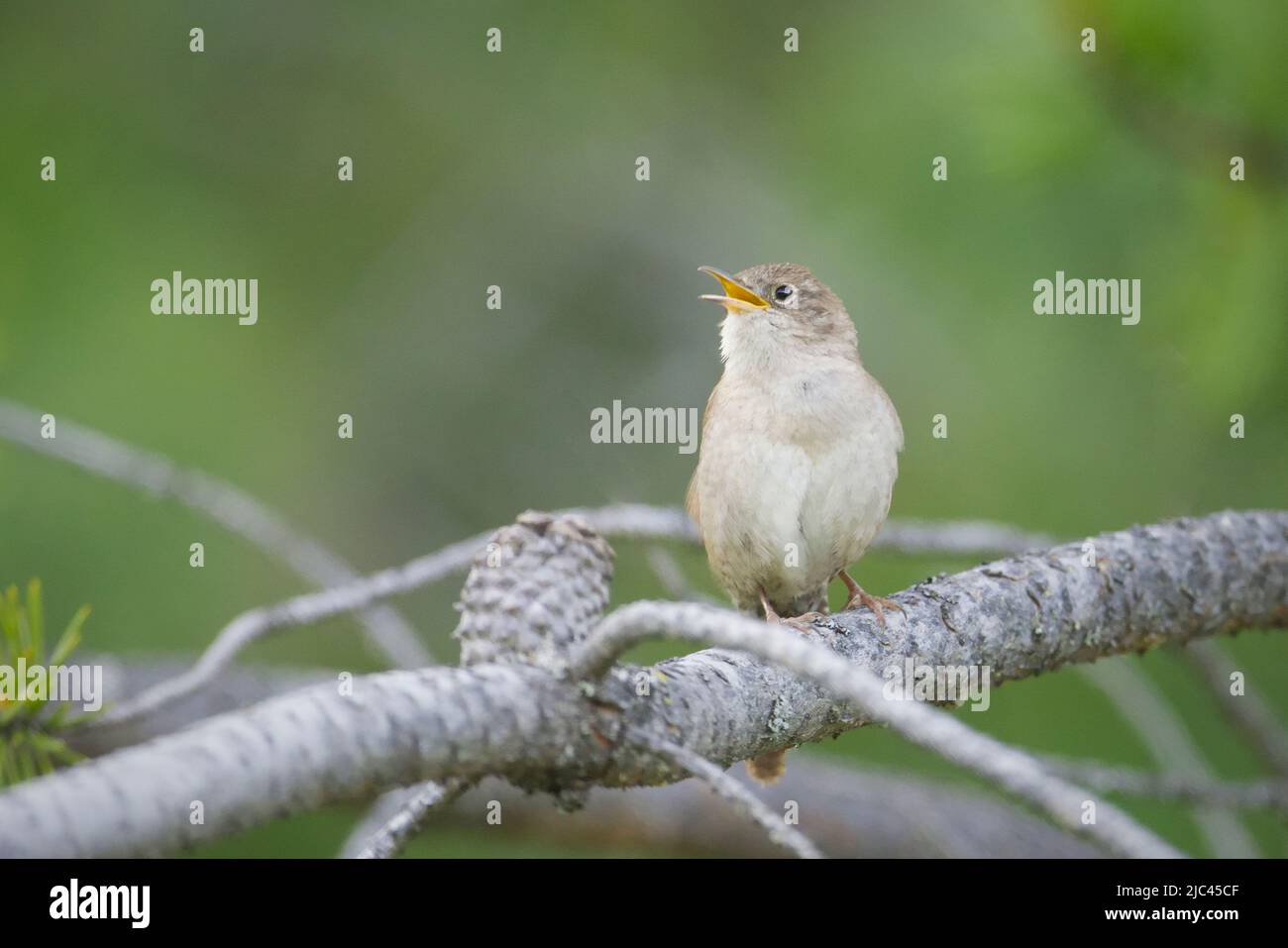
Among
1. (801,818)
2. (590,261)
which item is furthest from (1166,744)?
(590,261)

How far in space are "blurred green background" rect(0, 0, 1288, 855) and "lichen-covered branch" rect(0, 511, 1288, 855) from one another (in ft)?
4.00

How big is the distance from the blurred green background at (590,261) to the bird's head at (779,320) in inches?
29.2

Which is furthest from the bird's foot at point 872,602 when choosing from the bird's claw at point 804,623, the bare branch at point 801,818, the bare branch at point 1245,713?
the bare branch at point 801,818

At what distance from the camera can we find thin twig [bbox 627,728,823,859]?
58.6 inches

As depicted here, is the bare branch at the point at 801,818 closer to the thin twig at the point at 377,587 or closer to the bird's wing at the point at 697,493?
the bird's wing at the point at 697,493

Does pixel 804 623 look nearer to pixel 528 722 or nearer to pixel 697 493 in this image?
pixel 697 493

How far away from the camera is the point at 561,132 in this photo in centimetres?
738

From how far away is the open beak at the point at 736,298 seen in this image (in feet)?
13.7

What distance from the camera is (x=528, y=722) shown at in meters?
1.72

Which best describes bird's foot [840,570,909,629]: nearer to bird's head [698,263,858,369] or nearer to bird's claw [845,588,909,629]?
bird's claw [845,588,909,629]

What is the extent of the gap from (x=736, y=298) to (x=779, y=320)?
23 cm

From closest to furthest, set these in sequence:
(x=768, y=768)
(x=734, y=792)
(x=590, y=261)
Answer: (x=734, y=792), (x=768, y=768), (x=590, y=261)
